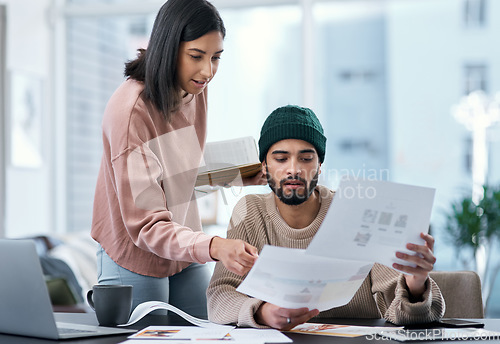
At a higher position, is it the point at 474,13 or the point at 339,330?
the point at 474,13

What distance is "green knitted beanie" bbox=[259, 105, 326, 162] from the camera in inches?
63.0

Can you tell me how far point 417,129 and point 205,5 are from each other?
3284 mm

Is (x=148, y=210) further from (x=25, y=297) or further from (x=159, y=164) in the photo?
(x=25, y=297)

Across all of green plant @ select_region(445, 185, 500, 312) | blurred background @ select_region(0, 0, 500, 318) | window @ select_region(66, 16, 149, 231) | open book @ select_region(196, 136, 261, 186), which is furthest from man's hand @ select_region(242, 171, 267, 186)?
window @ select_region(66, 16, 149, 231)

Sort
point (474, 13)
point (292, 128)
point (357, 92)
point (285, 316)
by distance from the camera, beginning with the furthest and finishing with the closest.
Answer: point (357, 92) → point (474, 13) → point (292, 128) → point (285, 316)

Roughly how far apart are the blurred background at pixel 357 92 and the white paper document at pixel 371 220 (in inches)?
127

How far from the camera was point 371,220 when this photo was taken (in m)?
1.10

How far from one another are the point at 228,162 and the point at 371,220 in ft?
2.35

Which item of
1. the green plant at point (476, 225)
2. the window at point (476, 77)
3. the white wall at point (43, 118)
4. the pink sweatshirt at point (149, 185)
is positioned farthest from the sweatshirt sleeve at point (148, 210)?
the window at point (476, 77)

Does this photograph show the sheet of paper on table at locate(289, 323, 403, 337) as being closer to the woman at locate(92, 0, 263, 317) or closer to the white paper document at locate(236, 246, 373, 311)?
the white paper document at locate(236, 246, 373, 311)

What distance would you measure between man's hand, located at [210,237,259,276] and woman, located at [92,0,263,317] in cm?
8

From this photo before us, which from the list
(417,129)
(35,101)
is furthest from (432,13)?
(35,101)

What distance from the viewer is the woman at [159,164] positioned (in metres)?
1.44

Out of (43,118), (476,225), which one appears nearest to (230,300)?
(476,225)
